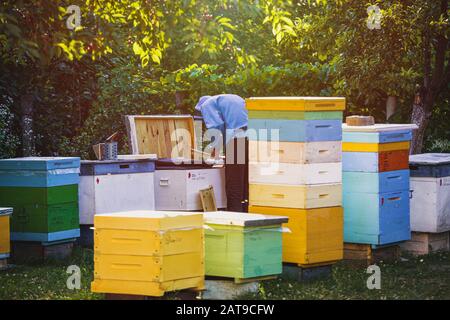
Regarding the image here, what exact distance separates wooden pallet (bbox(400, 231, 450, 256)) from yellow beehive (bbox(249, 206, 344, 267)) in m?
1.68

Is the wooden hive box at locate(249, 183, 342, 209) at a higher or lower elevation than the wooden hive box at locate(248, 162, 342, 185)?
lower

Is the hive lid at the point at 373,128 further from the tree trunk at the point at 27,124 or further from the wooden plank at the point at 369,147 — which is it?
the tree trunk at the point at 27,124

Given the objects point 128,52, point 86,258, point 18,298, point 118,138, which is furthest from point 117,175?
point 128,52

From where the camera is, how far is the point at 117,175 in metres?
10.1

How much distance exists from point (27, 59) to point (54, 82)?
151cm

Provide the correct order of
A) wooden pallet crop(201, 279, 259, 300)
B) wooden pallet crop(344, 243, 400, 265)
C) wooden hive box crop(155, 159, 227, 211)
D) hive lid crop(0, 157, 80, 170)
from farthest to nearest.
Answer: wooden hive box crop(155, 159, 227, 211) → hive lid crop(0, 157, 80, 170) → wooden pallet crop(344, 243, 400, 265) → wooden pallet crop(201, 279, 259, 300)

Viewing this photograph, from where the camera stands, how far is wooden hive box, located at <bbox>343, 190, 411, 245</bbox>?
896 cm

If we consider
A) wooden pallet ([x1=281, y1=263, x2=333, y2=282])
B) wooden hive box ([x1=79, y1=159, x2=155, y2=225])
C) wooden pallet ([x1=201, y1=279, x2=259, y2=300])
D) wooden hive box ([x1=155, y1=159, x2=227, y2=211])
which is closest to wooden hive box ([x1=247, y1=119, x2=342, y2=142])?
wooden pallet ([x1=281, y1=263, x2=333, y2=282])

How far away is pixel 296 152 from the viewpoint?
818cm

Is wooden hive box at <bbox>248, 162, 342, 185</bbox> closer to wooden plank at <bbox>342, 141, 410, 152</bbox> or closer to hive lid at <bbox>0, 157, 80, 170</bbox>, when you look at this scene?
wooden plank at <bbox>342, 141, 410, 152</bbox>

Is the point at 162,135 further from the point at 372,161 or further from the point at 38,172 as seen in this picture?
the point at 372,161

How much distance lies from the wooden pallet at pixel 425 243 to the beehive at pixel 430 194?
0.32 ft

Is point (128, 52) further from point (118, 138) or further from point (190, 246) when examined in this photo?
point (190, 246)

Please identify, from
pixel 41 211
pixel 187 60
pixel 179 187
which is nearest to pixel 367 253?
pixel 179 187
